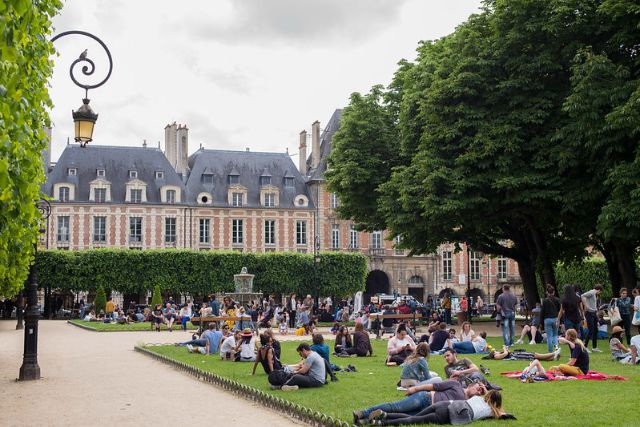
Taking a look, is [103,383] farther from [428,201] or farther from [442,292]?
[442,292]

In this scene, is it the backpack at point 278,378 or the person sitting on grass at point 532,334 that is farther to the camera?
the person sitting on grass at point 532,334

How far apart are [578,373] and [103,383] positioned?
319 inches

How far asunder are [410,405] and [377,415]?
0.55m

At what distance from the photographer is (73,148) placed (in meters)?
55.9

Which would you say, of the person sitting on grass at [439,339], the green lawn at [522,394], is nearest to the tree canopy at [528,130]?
the person sitting on grass at [439,339]

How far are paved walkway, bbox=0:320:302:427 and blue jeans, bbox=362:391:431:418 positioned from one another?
121 centimetres

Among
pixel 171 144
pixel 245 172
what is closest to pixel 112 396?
pixel 245 172

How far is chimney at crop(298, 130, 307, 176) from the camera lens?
6138cm

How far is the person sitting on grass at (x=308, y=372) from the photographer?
500 inches

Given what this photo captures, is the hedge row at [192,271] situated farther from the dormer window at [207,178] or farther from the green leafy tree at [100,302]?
the dormer window at [207,178]

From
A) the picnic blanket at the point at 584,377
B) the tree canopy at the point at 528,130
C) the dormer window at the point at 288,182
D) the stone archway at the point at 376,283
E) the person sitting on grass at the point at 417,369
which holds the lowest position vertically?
the picnic blanket at the point at 584,377

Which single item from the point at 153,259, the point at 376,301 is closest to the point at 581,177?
the point at 376,301

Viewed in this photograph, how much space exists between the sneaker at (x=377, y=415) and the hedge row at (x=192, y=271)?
35.7 m

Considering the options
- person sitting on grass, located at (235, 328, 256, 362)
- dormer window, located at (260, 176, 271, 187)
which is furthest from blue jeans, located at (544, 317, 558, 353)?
dormer window, located at (260, 176, 271, 187)
